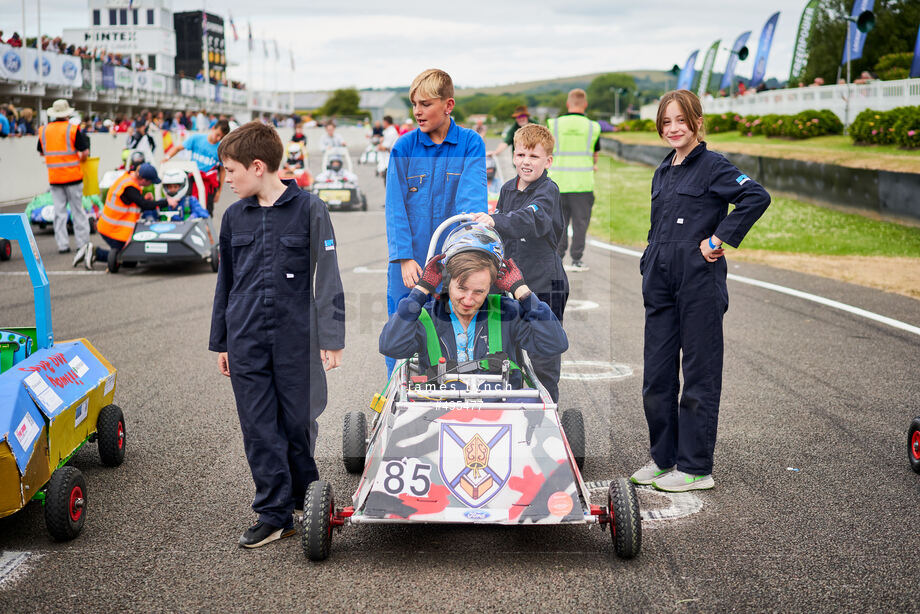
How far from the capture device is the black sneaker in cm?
391

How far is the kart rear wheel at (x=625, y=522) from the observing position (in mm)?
3680

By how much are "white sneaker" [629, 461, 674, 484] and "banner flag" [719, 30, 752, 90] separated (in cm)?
5289

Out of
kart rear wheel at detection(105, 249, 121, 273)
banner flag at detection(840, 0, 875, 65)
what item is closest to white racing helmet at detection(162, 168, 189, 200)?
kart rear wheel at detection(105, 249, 121, 273)

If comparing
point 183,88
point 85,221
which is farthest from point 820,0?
point 85,221

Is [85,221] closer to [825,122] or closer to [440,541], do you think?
[440,541]

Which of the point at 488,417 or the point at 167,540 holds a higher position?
the point at 488,417

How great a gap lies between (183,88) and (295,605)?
6132 cm

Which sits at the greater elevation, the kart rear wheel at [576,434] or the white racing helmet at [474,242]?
the white racing helmet at [474,242]

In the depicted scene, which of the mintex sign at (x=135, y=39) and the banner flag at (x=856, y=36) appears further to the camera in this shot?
the mintex sign at (x=135, y=39)

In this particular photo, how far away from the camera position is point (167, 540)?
157 inches

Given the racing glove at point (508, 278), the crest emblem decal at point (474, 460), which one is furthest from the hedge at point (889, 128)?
the crest emblem decal at point (474, 460)

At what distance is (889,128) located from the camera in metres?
19.3

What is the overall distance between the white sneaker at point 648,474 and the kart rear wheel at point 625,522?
37.6 inches

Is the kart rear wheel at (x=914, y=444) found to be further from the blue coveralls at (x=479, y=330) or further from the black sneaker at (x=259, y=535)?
the black sneaker at (x=259, y=535)
